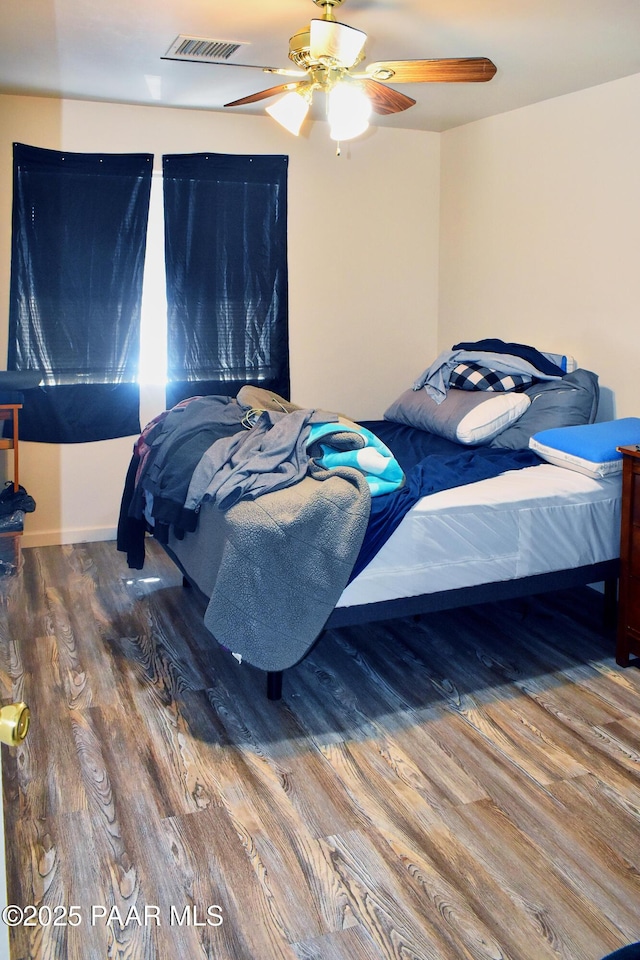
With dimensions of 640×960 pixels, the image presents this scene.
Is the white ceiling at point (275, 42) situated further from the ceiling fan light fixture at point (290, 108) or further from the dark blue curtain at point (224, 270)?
the dark blue curtain at point (224, 270)

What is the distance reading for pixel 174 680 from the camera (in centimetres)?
309

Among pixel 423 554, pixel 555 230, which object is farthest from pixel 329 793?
pixel 555 230

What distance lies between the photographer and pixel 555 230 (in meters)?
4.19

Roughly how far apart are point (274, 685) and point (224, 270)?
2692 millimetres

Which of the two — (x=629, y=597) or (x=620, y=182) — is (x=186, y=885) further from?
(x=620, y=182)

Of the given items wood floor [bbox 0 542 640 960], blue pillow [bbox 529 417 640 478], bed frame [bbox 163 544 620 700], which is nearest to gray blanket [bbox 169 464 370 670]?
bed frame [bbox 163 544 620 700]

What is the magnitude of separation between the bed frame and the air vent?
2.02 metres

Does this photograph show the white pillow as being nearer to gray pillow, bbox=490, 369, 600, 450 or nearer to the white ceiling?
gray pillow, bbox=490, 369, 600, 450

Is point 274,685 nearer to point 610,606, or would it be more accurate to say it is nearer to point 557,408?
point 610,606

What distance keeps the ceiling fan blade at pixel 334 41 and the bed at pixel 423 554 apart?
4.23 ft

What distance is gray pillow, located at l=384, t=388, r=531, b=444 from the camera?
385cm

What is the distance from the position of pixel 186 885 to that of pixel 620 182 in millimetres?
3355

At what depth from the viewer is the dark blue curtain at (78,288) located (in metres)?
4.33

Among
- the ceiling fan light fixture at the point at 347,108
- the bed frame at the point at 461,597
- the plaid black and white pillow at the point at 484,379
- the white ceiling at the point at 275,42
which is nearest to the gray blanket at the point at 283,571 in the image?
the bed frame at the point at 461,597
